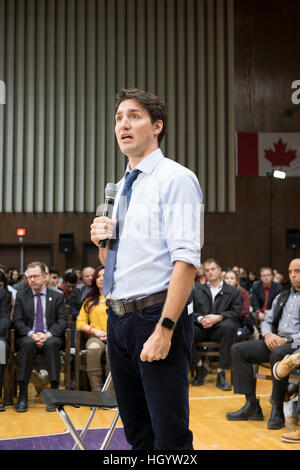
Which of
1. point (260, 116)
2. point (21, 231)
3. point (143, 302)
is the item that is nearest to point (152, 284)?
point (143, 302)

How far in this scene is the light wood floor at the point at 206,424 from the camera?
12.0 ft

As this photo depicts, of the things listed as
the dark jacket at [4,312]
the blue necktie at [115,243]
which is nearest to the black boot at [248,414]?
the dark jacket at [4,312]

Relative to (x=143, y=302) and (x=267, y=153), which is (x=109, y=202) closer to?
(x=143, y=302)

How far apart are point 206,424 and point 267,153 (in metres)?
9.51

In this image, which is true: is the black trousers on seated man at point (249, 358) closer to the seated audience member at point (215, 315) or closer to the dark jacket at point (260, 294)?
the seated audience member at point (215, 315)

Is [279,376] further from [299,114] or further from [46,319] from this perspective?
[299,114]

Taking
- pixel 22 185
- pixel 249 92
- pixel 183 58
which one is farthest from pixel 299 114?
pixel 22 185

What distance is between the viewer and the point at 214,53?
41.2 ft

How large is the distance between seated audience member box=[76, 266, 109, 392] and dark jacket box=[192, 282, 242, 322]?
1211mm

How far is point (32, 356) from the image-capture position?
16.3 feet

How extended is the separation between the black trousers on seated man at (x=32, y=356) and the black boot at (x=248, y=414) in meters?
1.62

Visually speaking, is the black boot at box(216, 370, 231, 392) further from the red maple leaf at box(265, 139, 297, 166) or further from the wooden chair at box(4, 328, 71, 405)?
the red maple leaf at box(265, 139, 297, 166)

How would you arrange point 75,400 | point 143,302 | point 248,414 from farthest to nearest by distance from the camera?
point 248,414 → point 75,400 → point 143,302

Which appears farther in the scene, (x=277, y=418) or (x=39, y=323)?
(x=39, y=323)
